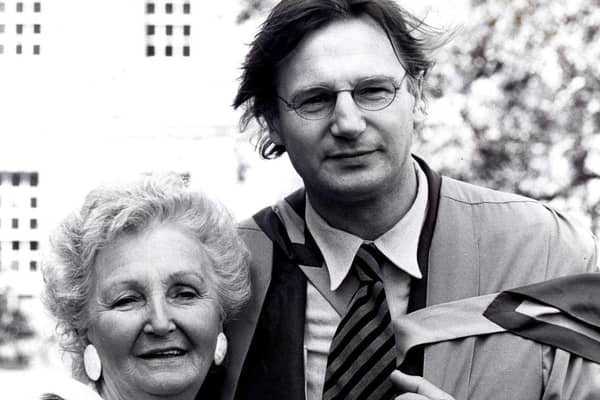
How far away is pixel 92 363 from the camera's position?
2877mm

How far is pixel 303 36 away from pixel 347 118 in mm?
323

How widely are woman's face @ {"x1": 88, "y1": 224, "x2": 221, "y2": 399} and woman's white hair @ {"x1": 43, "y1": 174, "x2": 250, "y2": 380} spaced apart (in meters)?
0.04

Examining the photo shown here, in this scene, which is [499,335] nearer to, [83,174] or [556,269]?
[556,269]

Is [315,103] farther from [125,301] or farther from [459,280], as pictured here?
[125,301]

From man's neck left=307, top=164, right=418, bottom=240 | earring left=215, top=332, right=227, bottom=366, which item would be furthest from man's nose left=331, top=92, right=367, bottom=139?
earring left=215, top=332, right=227, bottom=366

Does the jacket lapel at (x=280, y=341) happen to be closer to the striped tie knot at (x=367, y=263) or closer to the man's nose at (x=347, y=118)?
the striped tie knot at (x=367, y=263)

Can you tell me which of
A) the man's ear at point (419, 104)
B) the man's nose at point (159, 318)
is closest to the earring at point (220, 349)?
the man's nose at point (159, 318)

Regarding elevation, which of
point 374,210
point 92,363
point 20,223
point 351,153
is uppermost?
point 351,153

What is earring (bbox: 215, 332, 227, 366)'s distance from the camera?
2.96 meters

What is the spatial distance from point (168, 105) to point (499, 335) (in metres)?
9.43

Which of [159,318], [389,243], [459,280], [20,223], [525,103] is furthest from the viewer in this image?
[20,223]

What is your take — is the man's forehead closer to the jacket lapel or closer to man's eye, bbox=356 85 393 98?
man's eye, bbox=356 85 393 98

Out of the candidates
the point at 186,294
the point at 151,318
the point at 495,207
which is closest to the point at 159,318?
the point at 151,318

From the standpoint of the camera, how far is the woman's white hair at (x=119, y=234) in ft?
9.54
